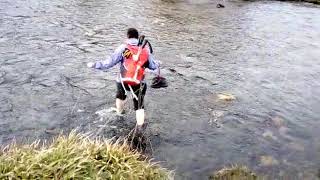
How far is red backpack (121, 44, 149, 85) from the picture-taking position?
397 inches

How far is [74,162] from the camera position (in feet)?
24.3

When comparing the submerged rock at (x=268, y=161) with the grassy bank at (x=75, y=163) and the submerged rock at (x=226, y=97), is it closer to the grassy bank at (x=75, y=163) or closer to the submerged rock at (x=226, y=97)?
the grassy bank at (x=75, y=163)

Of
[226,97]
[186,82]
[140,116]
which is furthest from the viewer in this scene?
[186,82]

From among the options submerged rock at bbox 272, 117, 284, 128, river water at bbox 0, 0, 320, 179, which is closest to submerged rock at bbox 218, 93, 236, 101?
river water at bbox 0, 0, 320, 179

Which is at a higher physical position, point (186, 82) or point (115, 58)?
point (115, 58)

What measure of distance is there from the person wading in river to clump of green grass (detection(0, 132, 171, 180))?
2.24m

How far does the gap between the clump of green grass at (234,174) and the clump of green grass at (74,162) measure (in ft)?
4.46

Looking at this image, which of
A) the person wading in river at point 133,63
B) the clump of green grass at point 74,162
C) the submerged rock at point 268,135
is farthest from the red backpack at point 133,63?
the submerged rock at point 268,135

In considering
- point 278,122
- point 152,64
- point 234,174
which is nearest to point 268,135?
point 278,122

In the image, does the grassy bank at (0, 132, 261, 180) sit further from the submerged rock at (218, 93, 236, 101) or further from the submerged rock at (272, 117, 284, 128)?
the submerged rock at (218, 93, 236, 101)

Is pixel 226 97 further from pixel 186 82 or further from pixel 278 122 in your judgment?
pixel 278 122

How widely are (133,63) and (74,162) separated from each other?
329 centimetres

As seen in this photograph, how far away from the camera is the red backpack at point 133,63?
10.1 metres

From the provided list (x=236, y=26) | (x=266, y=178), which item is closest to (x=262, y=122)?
(x=266, y=178)
